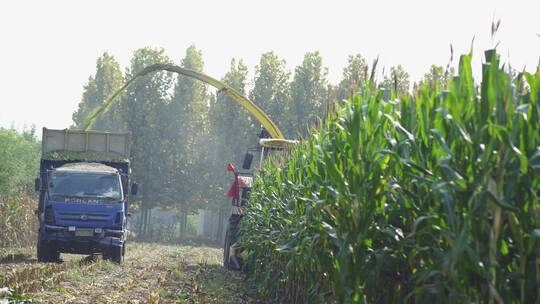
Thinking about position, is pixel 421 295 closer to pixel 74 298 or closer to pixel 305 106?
pixel 74 298

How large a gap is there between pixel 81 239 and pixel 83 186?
128 cm

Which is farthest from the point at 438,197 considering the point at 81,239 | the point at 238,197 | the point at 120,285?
the point at 81,239

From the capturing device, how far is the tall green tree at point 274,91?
58.2 m

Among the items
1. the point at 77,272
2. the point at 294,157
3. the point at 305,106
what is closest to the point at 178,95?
the point at 305,106

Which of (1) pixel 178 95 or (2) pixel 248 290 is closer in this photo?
(2) pixel 248 290

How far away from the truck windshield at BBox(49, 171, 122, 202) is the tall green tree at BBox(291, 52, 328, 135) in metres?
38.9

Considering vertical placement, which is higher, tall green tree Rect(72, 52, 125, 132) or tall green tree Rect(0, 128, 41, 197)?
tall green tree Rect(72, 52, 125, 132)

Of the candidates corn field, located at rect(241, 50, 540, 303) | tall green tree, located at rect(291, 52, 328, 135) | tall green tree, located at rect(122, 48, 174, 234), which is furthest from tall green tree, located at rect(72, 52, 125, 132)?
corn field, located at rect(241, 50, 540, 303)

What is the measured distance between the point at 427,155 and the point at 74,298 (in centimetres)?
683

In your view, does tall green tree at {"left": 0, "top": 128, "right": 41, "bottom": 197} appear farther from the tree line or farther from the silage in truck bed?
the silage in truck bed

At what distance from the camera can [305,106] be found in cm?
5853

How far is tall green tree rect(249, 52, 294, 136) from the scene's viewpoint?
58.2 meters

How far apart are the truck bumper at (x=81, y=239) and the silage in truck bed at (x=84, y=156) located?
2425 mm

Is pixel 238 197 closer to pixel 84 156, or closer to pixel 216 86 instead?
pixel 84 156
